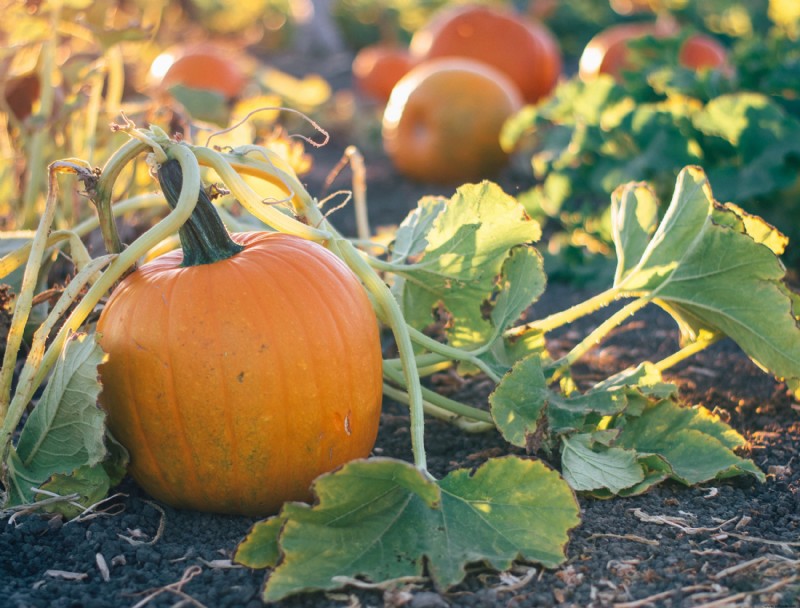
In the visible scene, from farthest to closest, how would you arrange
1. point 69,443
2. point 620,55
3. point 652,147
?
point 620,55, point 652,147, point 69,443

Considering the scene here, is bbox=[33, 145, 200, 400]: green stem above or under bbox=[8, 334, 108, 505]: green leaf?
above

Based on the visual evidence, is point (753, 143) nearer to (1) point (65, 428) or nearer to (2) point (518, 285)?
(2) point (518, 285)

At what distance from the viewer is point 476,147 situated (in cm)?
541

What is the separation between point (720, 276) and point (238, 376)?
1.16m

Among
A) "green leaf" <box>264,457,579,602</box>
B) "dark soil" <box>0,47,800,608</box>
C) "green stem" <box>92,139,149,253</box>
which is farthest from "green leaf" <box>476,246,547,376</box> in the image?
"green stem" <box>92,139,149,253</box>

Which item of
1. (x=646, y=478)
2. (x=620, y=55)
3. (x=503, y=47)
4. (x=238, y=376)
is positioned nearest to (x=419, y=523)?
(x=238, y=376)

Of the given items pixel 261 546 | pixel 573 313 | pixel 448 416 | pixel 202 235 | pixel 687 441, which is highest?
pixel 202 235

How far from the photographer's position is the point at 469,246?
2236 mm

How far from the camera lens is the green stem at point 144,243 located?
75.9 inches

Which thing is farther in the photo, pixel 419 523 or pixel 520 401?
pixel 520 401

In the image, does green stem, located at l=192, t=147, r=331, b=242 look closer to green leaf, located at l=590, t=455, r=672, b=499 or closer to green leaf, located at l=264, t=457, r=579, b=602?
green leaf, located at l=264, t=457, r=579, b=602

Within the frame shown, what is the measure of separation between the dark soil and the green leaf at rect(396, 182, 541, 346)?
392mm

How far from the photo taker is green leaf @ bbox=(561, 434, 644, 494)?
6.75ft

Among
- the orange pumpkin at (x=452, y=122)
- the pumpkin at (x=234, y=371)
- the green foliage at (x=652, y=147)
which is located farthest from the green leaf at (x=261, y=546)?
the orange pumpkin at (x=452, y=122)
